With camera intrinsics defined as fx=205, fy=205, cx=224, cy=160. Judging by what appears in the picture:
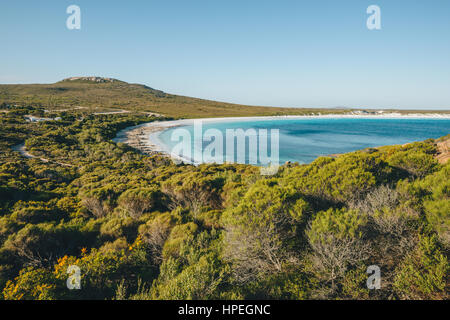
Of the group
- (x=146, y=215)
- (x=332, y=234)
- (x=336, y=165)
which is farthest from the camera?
(x=146, y=215)

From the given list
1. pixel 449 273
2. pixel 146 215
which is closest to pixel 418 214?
pixel 449 273

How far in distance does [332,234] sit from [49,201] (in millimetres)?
12103

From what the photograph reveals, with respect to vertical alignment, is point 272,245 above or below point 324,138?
below

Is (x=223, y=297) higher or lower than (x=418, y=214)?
lower

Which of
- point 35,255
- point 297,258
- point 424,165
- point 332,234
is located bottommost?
point 35,255

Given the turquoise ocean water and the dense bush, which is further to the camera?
the turquoise ocean water

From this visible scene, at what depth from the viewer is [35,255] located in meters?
5.92

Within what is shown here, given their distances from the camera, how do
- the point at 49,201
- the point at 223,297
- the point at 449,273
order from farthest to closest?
the point at 49,201 → the point at 223,297 → the point at 449,273

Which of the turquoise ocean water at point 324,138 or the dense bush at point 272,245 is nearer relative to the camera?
the dense bush at point 272,245

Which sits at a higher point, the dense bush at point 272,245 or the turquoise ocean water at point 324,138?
the turquoise ocean water at point 324,138

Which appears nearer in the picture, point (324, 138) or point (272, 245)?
point (272, 245)

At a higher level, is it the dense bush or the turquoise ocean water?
the turquoise ocean water

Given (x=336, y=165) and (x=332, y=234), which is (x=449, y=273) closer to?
(x=332, y=234)
